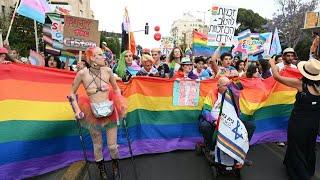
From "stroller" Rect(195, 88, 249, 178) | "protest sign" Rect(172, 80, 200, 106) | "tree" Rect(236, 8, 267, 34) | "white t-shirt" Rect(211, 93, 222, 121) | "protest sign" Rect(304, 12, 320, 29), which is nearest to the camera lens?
"stroller" Rect(195, 88, 249, 178)

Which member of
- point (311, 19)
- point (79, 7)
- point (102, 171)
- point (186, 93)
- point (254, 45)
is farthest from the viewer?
point (79, 7)

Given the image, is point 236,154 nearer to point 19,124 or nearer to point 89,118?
point 89,118

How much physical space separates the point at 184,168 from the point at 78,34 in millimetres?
3337

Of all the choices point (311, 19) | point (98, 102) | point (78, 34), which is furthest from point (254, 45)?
point (311, 19)

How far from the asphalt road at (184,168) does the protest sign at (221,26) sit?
143 inches

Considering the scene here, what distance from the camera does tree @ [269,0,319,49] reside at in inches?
1902

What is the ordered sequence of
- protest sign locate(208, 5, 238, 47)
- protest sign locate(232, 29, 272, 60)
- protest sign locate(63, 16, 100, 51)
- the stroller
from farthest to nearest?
protest sign locate(232, 29, 272, 60)
protest sign locate(208, 5, 238, 47)
protest sign locate(63, 16, 100, 51)
the stroller

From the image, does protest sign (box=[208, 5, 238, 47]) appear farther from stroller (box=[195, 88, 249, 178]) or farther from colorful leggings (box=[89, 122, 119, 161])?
colorful leggings (box=[89, 122, 119, 161])

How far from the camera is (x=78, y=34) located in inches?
297

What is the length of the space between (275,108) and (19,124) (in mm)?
4627

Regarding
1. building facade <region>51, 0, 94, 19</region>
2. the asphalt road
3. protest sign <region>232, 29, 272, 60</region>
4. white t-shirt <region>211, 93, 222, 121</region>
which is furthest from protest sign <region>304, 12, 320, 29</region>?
building facade <region>51, 0, 94, 19</region>

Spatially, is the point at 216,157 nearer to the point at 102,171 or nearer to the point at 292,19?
the point at 102,171

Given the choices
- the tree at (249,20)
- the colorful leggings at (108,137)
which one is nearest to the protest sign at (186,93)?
the colorful leggings at (108,137)

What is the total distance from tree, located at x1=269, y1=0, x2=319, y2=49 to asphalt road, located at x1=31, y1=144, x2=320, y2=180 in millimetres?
43907
